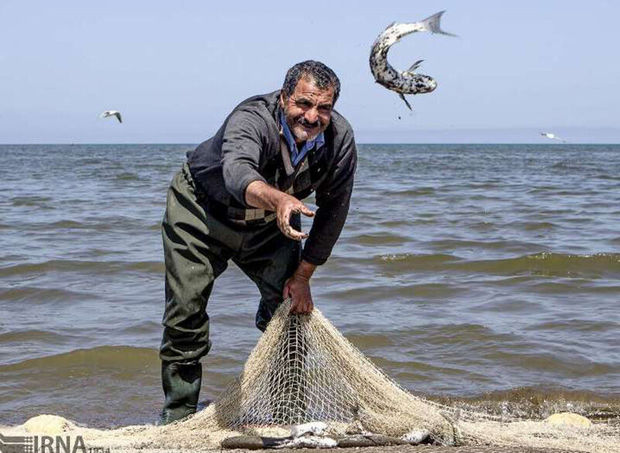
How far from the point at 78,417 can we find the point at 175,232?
6.16 ft

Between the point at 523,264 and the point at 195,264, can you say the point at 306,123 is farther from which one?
the point at 523,264

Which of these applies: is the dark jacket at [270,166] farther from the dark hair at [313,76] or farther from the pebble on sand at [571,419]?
the pebble on sand at [571,419]

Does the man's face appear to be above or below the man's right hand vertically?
above

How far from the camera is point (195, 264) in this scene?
4.11m

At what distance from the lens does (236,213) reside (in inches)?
156

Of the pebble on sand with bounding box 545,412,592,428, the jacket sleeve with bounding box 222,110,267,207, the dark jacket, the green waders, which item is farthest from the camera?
the pebble on sand with bounding box 545,412,592,428

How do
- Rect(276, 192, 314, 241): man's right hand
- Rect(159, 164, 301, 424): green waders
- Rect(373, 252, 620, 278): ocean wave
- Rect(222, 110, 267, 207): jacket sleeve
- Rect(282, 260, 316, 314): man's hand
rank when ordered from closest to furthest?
Rect(276, 192, 314, 241): man's right hand → Rect(222, 110, 267, 207): jacket sleeve → Rect(159, 164, 301, 424): green waders → Rect(282, 260, 316, 314): man's hand → Rect(373, 252, 620, 278): ocean wave

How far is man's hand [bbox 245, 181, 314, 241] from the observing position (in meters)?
3.00

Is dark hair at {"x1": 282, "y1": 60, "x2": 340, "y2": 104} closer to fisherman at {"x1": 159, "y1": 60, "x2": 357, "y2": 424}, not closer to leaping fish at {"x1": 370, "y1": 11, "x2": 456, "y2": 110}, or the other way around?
fisherman at {"x1": 159, "y1": 60, "x2": 357, "y2": 424}

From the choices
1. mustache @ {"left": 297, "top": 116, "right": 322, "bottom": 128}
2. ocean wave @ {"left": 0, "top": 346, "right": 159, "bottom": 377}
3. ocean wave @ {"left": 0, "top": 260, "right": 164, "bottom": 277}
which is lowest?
ocean wave @ {"left": 0, "top": 346, "right": 159, "bottom": 377}

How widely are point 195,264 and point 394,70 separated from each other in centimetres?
184

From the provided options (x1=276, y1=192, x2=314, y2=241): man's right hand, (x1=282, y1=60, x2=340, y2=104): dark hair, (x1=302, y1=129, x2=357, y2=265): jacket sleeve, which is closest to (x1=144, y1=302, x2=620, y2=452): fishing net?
(x1=302, y1=129, x2=357, y2=265): jacket sleeve

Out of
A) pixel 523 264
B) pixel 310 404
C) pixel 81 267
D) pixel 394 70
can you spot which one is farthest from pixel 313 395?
pixel 523 264

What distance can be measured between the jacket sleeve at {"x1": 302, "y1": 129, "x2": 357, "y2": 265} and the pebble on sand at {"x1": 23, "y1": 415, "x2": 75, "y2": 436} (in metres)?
1.50
